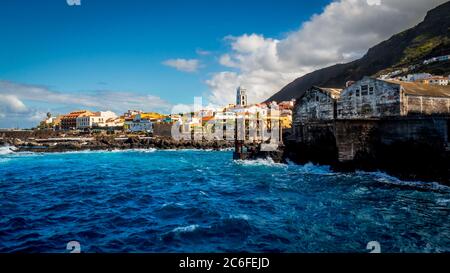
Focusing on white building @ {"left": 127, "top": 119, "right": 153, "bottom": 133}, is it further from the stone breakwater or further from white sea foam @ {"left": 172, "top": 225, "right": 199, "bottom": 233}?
white sea foam @ {"left": 172, "top": 225, "right": 199, "bottom": 233}

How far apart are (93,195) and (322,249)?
1576cm

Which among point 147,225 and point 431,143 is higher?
point 431,143

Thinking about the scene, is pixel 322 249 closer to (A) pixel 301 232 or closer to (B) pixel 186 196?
(A) pixel 301 232

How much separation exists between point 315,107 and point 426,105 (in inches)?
518

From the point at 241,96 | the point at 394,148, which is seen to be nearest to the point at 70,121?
the point at 241,96

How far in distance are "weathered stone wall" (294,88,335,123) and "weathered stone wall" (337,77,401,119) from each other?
4.46 ft

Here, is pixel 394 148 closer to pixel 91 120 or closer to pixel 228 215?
pixel 228 215

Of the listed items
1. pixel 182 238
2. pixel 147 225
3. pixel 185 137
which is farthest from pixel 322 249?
pixel 185 137

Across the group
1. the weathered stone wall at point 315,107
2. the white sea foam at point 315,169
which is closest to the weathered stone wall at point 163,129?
the weathered stone wall at point 315,107

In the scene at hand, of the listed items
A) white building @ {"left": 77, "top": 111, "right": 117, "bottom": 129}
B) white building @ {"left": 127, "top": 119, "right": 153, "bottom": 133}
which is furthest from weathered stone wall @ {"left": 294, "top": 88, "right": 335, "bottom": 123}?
white building @ {"left": 77, "top": 111, "right": 117, "bottom": 129}

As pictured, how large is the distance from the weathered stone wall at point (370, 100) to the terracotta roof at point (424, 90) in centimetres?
122

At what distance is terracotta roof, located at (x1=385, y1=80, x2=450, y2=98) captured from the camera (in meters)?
30.3

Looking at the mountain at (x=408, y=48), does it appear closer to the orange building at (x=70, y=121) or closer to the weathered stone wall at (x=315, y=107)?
the weathered stone wall at (x=315, y=107)
